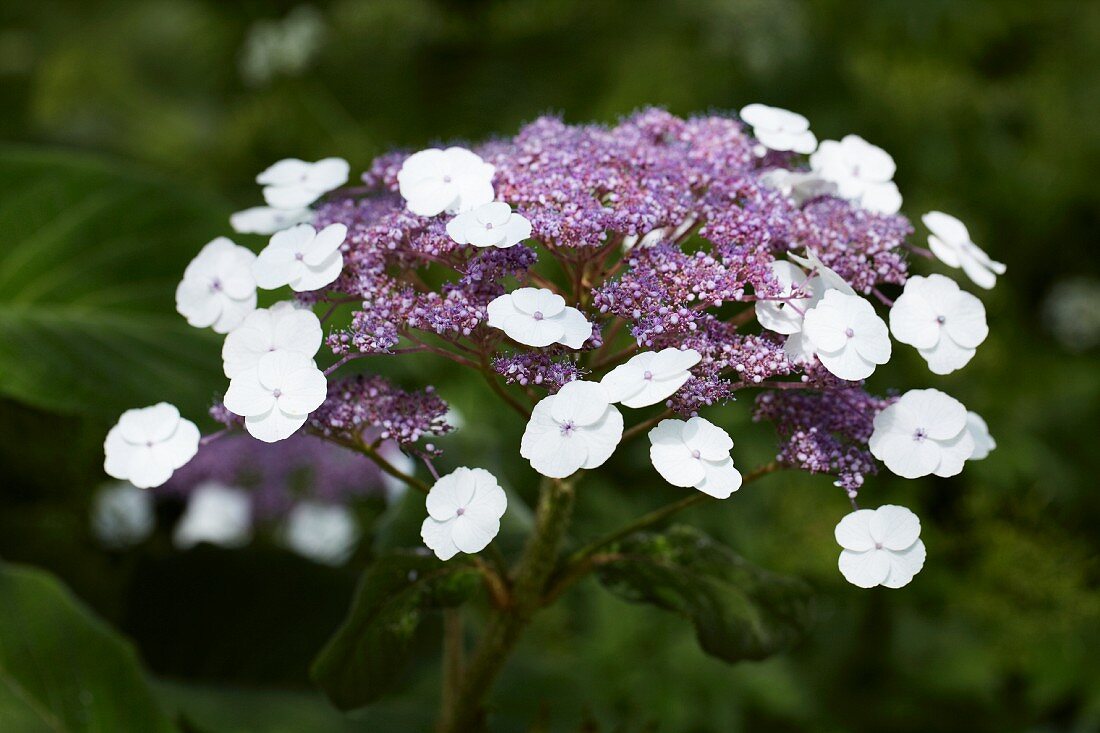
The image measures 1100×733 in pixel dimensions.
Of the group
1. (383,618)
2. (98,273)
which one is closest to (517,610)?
(383,618)

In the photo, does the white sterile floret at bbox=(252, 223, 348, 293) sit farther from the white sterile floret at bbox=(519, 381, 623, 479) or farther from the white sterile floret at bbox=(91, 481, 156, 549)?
the white sterile floret at bbox=(91, 481, 156, 549)

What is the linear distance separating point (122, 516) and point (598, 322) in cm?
94

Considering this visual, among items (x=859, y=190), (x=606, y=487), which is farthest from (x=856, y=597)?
(x=859, y=190)

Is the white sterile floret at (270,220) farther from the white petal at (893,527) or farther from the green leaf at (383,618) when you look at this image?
the white petal at (893,527)

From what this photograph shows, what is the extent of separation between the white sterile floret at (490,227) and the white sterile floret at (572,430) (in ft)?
0.27

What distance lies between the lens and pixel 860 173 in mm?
756

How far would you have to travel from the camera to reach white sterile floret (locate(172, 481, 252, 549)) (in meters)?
1.30

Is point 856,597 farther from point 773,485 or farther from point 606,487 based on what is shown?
point 606,487

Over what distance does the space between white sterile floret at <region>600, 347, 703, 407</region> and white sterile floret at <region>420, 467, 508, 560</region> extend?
8 centimetres

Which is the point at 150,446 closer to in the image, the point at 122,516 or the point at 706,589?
the point at 706,589

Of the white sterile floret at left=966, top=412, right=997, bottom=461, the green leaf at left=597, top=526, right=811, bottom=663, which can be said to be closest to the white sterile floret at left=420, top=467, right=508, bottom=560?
the green leaf at left=597, top=526, right=811, bottom=663

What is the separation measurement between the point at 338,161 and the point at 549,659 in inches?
27.1

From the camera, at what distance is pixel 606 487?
164 cm

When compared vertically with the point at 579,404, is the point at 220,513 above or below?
below
